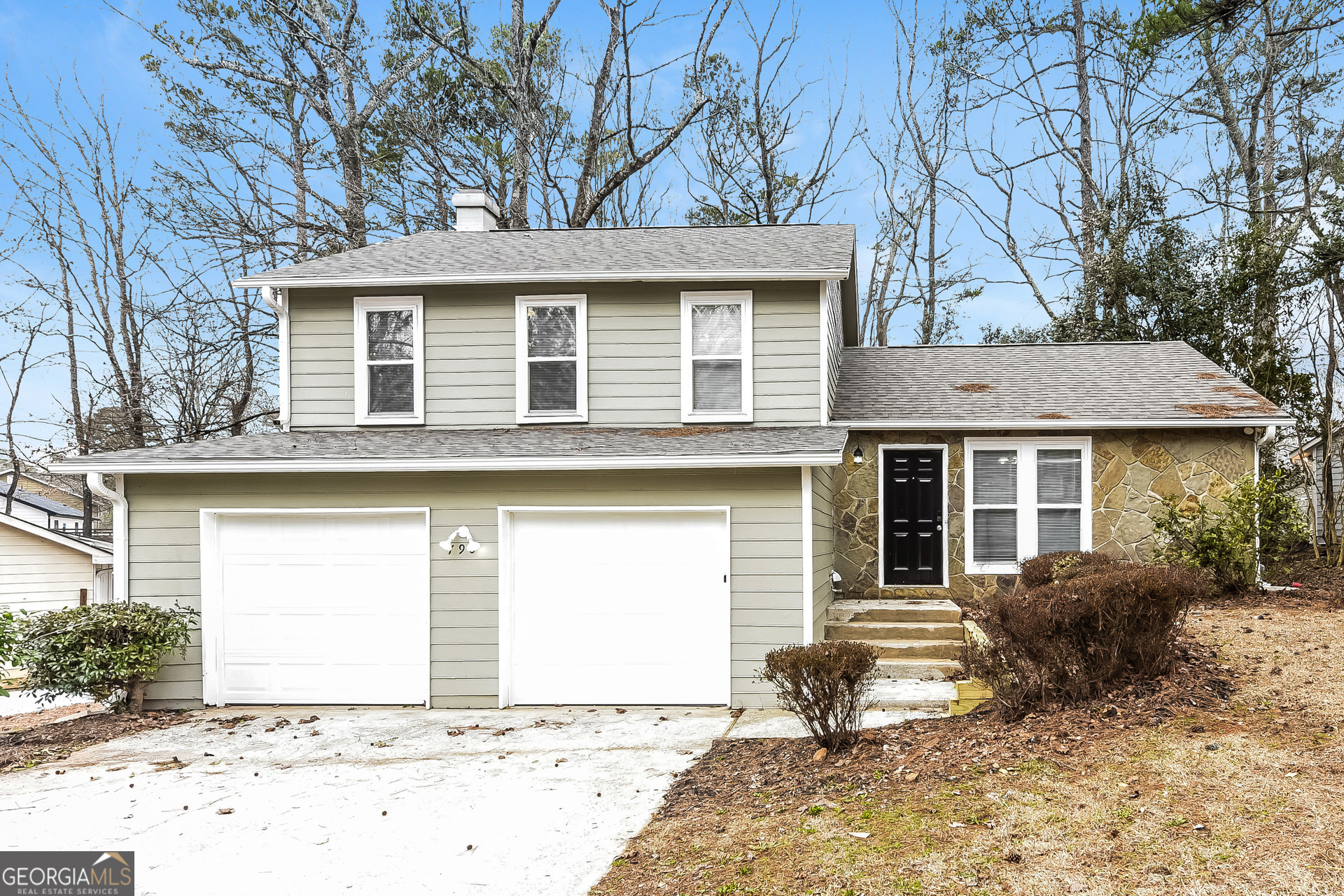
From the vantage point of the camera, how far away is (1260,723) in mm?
5480

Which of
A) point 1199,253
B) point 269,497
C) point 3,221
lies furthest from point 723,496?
point 3,221

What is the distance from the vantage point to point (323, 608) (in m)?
9.49

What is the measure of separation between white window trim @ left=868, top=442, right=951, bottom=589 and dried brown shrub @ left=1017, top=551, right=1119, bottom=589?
44.1 inches

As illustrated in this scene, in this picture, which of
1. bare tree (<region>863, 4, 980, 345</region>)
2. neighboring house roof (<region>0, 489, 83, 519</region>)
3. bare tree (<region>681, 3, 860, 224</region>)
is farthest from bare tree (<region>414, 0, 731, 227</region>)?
neighboring house roof (<region>0, 489, 83, 519</region>)

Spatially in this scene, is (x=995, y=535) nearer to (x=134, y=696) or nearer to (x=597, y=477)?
(x=597, y=477)

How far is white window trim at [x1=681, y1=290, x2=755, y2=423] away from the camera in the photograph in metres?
10.3

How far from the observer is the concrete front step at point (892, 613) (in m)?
10.3

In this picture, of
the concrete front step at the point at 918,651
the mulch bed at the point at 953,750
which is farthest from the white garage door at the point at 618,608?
the mulch bed at the point at 953,750

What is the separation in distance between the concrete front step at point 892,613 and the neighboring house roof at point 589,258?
379 centimetres

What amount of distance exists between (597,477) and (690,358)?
6.76 ft

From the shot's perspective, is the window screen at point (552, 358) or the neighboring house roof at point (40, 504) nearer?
the window screen at point (552, 358)

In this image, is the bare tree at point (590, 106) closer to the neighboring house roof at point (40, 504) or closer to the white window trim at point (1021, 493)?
the white window trim at point (1021, 493)

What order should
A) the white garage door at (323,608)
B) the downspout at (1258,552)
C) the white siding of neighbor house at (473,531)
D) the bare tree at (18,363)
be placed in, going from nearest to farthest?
1. the white siding of neighbor house at (473,531)
2. the white garage door at (323,608)
3. the downspout at (1258,552)
4. the bare tree at (18,363)

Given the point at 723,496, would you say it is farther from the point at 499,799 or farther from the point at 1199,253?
the point at 1199,253
